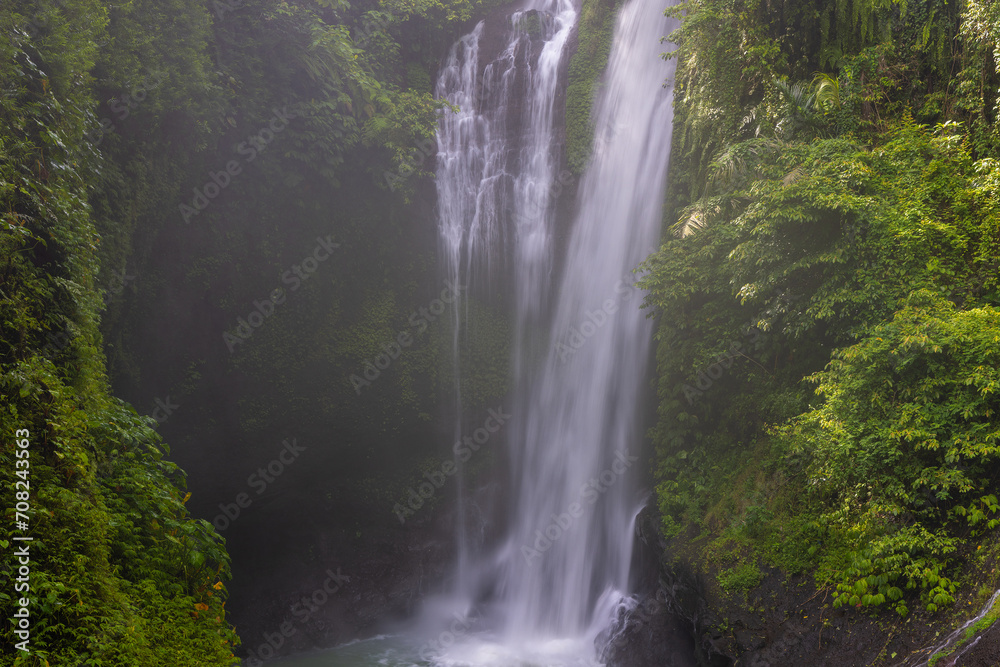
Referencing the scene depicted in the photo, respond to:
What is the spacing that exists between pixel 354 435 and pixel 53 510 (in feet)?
32.8

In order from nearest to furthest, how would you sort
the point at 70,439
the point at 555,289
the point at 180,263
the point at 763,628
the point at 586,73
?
the point at 70,439 < the point at 763,628 < the point at 180,263 < the point at 555,289 < the point at 586,73

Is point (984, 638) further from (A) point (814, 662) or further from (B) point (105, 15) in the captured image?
(B) point (105, 15)

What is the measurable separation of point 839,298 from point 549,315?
722cm

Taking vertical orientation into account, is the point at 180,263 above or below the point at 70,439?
above

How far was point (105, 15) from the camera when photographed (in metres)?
7.60

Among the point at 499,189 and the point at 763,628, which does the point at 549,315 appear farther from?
the point at 763,628

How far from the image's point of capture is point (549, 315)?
1325 cm

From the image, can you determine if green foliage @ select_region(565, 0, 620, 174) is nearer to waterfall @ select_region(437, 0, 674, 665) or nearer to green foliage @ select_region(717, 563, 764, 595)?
waterfall @ select_region(437, 0, 674, 665)

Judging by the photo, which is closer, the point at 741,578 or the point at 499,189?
the point at 741,578

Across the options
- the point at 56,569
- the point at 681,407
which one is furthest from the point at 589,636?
the point at 56,569

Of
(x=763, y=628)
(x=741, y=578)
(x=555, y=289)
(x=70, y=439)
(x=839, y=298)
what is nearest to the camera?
(x=70, y=439)

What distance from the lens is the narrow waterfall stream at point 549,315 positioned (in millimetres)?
11109

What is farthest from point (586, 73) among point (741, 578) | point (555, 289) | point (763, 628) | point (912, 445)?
point (763, 628)

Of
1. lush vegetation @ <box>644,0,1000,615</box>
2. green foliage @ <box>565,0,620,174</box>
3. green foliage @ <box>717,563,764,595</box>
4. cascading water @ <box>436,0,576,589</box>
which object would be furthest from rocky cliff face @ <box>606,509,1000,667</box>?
green foliage @ <box>565,0,620,174</box>
